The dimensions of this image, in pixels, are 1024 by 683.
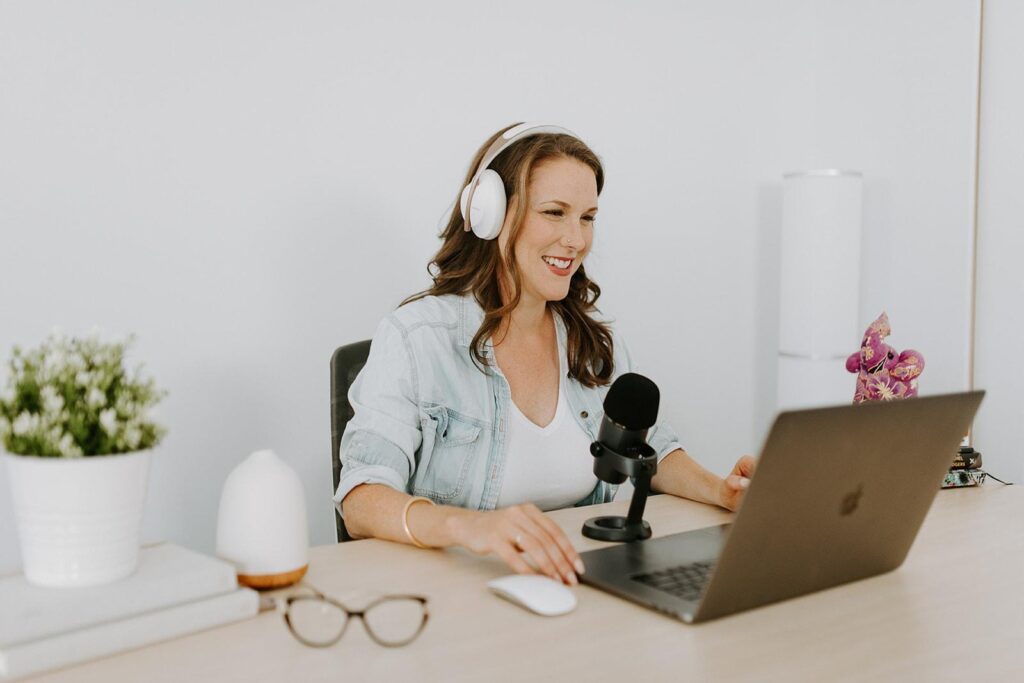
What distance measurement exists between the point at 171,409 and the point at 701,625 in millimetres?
1509

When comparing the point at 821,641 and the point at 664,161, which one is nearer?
the point at 821,641

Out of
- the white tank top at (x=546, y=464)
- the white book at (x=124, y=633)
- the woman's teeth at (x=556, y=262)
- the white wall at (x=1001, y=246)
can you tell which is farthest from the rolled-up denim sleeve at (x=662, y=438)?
the white wall at (x=1001, y=246)

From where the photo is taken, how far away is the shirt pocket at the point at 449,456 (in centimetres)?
171

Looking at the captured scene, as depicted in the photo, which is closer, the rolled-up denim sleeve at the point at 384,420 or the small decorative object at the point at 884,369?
the rolled-up denim sleeve at the point at 384,420

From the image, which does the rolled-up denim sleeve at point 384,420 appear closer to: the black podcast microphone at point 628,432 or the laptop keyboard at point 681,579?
the black podcast microphone at point 628,432

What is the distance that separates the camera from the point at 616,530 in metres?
1.38

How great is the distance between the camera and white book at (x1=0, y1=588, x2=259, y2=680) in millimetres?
907

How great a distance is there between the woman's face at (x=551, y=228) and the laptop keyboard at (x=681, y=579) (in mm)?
763

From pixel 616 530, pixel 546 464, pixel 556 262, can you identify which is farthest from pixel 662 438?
pixel 616 530

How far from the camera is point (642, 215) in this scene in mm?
3014

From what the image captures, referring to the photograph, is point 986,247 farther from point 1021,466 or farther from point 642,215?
point 642,215

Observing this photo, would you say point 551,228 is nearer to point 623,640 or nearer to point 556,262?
point 556,262

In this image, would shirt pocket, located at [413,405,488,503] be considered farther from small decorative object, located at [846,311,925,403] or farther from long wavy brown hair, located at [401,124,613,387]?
small decorative object, located at [846,311,925,403]

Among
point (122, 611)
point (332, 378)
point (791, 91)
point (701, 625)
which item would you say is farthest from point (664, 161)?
point (122, 611)
